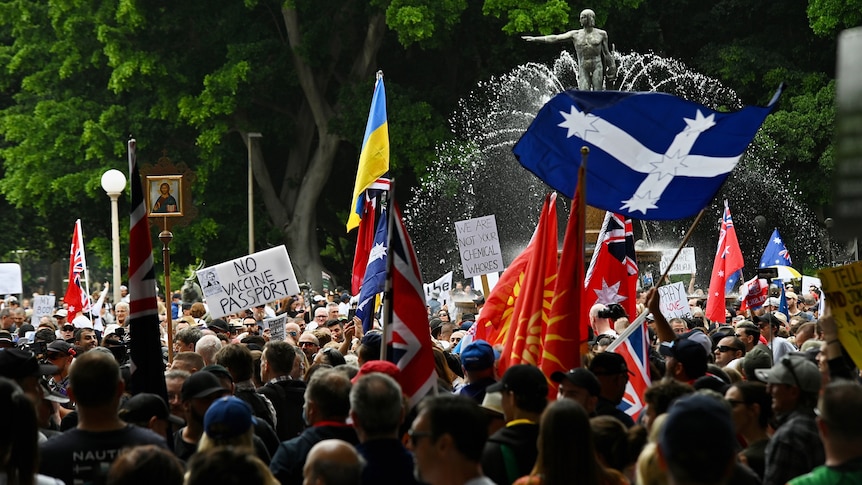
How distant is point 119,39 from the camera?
33.1 m

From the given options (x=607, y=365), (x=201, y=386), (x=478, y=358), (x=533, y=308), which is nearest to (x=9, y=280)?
(x=533, y=308)

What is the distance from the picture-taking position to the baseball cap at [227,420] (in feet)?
17.7

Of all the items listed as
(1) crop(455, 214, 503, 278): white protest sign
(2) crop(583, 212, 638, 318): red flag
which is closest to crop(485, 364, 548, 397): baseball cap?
(2) crop(583, 212, 638, 318): red flag

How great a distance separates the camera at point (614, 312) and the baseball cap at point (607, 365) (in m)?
3.98

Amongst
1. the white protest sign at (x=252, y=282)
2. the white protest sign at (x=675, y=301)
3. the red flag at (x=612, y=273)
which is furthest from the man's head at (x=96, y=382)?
the white protest sign at (x=675, y=301)

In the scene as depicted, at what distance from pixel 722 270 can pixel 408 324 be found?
11.5 meters

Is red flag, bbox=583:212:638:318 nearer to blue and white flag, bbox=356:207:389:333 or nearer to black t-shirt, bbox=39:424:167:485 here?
blue and white flag, bbox=356:207:389:333

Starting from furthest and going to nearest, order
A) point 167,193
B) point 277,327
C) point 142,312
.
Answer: point 167,193
point 277,327
point 142,312

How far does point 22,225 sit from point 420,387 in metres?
36.1

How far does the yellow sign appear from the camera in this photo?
7172 mm

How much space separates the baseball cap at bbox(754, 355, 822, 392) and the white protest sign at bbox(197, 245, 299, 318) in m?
8.04

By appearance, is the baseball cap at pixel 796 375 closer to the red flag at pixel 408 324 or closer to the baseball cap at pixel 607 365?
the baseball cap at pixel 607 365

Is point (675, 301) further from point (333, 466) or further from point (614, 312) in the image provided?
point (333, 466)

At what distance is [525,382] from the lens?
19.6ft
